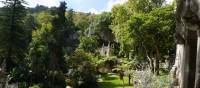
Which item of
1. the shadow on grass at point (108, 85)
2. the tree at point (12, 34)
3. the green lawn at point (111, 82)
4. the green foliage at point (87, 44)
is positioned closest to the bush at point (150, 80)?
the green lawn at point (111, 82)

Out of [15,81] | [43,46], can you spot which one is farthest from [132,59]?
[15,81]

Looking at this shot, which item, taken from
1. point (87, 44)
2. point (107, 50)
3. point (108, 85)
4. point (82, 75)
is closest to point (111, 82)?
point (108, 85)

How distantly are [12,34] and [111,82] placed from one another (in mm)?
12126

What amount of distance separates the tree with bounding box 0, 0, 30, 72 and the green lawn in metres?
9.47

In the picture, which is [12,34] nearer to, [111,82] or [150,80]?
[111,82]

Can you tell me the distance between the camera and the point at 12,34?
4509 centimetres

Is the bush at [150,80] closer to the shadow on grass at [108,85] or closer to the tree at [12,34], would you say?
the shadow on grass at [108,85]

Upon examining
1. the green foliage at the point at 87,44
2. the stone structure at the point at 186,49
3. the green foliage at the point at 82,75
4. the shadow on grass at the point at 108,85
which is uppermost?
the stone structure at the point at 186,49

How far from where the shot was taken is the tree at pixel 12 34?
44625 mm

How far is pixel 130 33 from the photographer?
39.9 metres

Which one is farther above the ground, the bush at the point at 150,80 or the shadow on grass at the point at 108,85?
the bush at the point at 150,80

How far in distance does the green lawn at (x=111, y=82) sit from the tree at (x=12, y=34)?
9.47m

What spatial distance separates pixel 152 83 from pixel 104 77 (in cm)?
2569

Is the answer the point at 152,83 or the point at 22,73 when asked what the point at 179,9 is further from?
the point at 22,73
